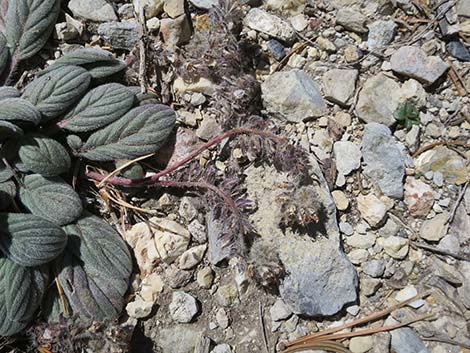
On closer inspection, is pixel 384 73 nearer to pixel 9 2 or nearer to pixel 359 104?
pixel 359 104

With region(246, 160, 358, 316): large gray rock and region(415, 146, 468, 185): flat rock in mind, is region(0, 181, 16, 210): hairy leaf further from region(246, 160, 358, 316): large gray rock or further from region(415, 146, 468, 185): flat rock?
region(415, 146, 468, 185): flat rock

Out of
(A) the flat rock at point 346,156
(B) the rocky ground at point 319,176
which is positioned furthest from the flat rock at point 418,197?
(A) the flat rock at point 346,156

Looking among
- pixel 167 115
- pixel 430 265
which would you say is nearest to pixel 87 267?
pixel 167 115

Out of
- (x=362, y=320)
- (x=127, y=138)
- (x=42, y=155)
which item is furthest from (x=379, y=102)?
(x=42, y=155)

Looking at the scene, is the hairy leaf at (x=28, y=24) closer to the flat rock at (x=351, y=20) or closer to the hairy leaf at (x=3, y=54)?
the hairy leaf at (x=3, y=54)

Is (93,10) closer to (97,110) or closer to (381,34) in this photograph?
(97,110)

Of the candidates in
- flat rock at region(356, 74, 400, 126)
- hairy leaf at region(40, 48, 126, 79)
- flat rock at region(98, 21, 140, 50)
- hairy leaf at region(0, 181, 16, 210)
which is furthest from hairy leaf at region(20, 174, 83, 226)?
flat rock at region(356, 74, 400, 126)
